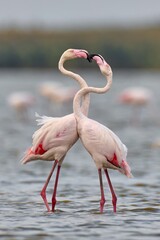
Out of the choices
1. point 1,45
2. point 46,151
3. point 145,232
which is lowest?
point 145,232

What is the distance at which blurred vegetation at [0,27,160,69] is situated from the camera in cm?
4372

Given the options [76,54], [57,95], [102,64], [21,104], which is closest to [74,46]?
[57,95]

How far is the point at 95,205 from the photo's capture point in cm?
960

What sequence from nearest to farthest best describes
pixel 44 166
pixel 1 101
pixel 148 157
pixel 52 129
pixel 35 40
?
pixel 52 129, pixel 44 166, pixel 148 157, pixel 1 101, pixel 35 40

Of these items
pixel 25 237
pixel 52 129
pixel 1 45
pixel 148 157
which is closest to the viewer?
pixel 25 237

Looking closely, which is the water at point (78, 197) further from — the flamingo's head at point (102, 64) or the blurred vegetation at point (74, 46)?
the blurred vegetation at point (74, 46)

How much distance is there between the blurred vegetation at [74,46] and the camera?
43719mm

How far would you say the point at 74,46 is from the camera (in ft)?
152

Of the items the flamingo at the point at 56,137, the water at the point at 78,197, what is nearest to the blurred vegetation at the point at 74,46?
the water at the point at 78,197

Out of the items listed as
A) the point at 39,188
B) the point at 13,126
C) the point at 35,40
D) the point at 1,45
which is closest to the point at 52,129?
the point at 39,188

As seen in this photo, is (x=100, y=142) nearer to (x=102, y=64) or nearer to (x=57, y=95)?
(x=102, y=64)

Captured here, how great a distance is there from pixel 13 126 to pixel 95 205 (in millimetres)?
10573

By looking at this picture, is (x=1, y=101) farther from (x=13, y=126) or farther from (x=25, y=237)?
(x=25, y=237)

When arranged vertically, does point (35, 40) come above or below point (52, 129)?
above
